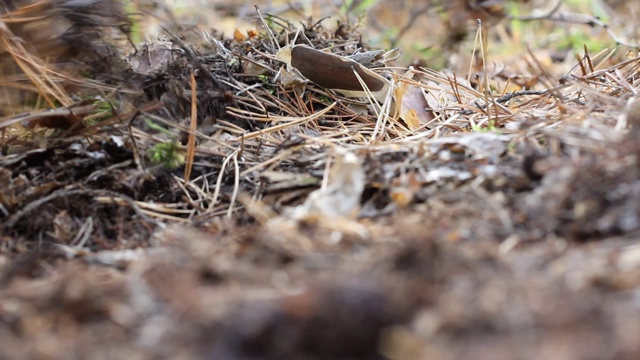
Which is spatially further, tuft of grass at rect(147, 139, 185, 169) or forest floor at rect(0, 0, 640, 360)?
tuft of grass at rect(147, 139, 185, 169)

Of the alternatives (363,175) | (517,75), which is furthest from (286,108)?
(517,75)

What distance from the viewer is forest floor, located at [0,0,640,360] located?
2.48 feet

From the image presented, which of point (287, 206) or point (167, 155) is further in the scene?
point (167, 155)

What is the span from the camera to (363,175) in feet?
4.28

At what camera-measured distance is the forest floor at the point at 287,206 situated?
75cm

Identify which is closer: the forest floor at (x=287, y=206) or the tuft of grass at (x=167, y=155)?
the forest floor at (x=287, y=206)

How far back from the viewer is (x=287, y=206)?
1.38 m

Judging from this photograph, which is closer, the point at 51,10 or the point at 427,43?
the point at 51,10

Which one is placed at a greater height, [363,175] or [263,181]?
[363,175]

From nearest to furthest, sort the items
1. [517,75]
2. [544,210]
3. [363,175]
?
[544,210]
[363,175]
[517,75]

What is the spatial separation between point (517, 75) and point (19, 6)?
7.63ft

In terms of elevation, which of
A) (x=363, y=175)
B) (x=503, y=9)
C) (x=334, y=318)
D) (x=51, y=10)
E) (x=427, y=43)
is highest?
(x=51, y=10)

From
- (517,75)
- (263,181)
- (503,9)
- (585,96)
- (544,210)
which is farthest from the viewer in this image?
(503,9)

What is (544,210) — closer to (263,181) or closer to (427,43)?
(263,181)
